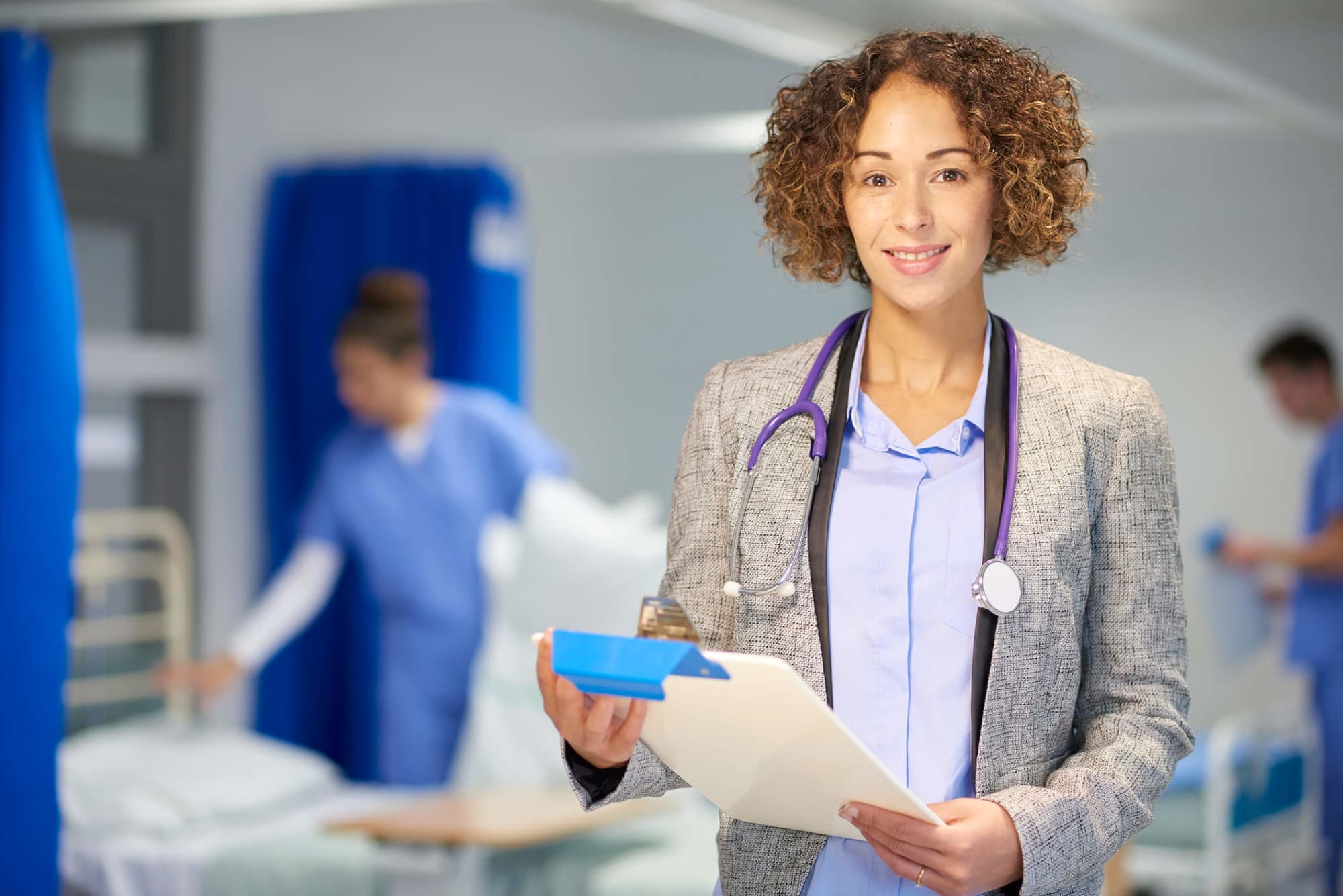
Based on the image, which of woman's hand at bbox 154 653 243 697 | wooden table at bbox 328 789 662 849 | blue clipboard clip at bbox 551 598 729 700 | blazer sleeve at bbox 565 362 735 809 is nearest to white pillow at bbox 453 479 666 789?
wooden table at bbox 328 789 662 849

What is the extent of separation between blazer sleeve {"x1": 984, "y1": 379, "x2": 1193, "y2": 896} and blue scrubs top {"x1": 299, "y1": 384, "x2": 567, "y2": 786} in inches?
110

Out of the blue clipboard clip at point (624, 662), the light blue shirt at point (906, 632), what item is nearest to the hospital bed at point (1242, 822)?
the light blue shirt at point (906, 632)

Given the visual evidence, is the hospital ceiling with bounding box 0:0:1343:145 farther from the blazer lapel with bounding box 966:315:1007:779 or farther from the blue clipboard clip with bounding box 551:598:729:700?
the blue clipboard clip with bounding box 551:598:729:700

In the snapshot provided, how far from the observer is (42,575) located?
7.75ft

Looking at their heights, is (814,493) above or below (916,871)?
above

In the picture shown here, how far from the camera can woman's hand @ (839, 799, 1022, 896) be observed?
1.15 meters

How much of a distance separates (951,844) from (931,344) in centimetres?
45

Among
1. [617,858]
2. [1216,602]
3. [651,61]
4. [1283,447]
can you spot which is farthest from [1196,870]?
[651,61]

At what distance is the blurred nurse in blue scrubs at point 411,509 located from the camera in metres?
3.93

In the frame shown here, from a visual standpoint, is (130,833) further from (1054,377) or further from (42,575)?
(1054,377)

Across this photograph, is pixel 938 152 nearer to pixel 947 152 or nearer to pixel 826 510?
pixel 947 152

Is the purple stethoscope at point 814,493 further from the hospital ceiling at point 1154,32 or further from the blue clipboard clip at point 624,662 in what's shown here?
the hospital ceiling at point 1154,32

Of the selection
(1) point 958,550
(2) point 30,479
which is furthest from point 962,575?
(2) point 30,479

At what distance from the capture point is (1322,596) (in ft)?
13.9
